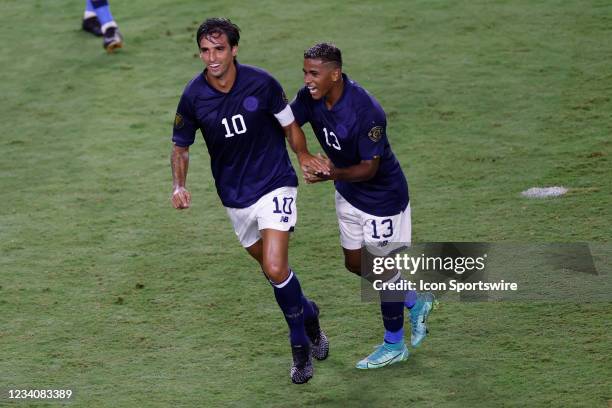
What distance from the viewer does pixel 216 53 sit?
650cm

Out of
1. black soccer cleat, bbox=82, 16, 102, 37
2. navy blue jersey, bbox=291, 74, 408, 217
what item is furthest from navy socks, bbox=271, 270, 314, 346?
black soccer cleat, bbox=82, 16, 102, 37

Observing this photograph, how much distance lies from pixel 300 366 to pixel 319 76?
70.9 inches

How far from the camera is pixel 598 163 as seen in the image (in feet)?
32.7

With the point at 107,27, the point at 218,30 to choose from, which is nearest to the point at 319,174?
the point at 218,30

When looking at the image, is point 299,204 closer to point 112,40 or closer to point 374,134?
point 374,134

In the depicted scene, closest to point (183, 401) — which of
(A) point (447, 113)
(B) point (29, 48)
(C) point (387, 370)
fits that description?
(C) point (387, 370)

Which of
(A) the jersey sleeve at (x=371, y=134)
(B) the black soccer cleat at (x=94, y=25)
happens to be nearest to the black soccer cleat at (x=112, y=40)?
(B) the black soccer cleat at (x=94, y=25)

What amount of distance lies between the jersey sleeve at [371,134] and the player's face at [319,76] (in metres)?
0.28

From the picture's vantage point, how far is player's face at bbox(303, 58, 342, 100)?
21.1 ft

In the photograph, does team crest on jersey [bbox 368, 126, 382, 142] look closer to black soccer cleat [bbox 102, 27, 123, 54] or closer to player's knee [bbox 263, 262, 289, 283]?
player's knee [bbox 263, 262, 289, 283]

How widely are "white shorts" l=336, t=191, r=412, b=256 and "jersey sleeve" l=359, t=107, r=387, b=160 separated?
467 millimetres

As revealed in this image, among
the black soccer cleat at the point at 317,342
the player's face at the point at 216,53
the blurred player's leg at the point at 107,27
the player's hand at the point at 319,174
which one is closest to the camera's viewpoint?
the player's hand at the point at 319,174

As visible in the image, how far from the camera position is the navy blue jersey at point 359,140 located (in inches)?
256

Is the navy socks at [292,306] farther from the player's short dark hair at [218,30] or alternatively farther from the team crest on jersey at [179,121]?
the player's short dark hair at [218,30]
